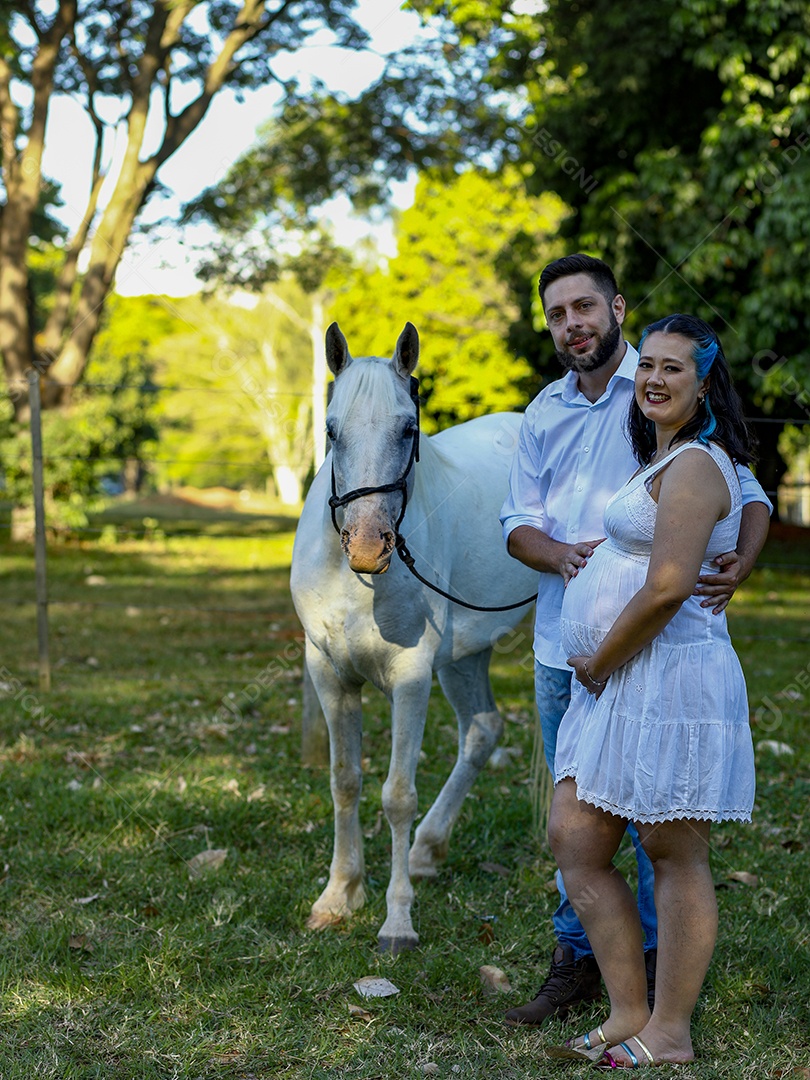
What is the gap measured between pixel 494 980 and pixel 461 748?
1445 mm

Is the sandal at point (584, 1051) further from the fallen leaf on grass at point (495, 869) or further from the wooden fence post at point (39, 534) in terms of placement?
the wooden fence post at point (39, 534)

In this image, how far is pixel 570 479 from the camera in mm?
3469

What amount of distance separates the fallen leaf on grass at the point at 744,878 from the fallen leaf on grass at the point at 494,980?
1.36 meters

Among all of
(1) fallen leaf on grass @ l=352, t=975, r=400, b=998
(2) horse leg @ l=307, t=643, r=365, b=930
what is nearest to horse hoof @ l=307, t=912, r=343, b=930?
(2) horse leg @ l=307, t=643, r=365, b=930

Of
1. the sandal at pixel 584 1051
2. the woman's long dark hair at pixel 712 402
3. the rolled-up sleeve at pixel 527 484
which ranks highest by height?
the woman's long dark hair at pixel 712 402

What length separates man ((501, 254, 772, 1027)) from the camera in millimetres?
3316

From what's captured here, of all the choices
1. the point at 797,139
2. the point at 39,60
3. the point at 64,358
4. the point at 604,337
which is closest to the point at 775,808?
the point at 604,337

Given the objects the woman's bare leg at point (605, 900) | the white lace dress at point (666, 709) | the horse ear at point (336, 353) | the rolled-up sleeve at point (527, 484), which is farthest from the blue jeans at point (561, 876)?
the horse ear at point (336, 353)

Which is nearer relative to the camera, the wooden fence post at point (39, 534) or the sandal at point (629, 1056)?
the sandal at point (629, 1056)

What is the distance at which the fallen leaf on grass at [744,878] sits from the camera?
14.5 ft

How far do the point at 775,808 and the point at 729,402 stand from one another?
3.31 m

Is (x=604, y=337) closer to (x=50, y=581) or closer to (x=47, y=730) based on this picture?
(x=47, y=730)

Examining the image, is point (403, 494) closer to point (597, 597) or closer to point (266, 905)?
point (597, 597)

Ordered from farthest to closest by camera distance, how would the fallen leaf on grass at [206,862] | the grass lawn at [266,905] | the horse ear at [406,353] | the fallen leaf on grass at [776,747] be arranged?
the fallen leaf on grass at [776,747] → the fallen leaf on grass at [206,862] → the horse ear at [406,353] → the grass lawn at [266,905]
